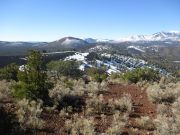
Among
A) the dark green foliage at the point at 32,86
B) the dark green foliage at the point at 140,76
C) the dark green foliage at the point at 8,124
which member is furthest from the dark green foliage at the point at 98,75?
the dark green foliage at the point at 8,124

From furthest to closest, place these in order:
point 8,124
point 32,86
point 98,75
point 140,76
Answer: point 140,76 < point 98,75 < point 32,86 < point 8,124

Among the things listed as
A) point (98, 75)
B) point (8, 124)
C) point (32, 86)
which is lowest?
point (98, 75)

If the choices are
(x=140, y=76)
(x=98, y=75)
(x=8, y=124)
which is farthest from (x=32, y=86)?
(x=140, y=76)

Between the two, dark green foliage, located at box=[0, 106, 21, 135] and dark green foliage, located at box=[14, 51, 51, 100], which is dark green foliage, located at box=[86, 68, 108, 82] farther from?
dark green foliage, located at box=[0, 106, 21, 135]

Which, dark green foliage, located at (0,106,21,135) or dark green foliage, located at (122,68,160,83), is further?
dark green foliage, located at (122,68,160,83)

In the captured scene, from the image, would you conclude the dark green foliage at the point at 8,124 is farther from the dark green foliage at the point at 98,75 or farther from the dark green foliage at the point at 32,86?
the dark green foliage at the point at 98,75

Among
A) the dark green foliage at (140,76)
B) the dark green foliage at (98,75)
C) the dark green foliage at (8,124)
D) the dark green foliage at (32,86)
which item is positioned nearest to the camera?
the dark green foliage at (8,124)

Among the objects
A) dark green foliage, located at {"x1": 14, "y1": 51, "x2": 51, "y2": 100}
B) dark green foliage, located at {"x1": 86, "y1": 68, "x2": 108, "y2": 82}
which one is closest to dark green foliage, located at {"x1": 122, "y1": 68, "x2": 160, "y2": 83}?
dark green foliage, located at {"x1": 86, "y1": 68, "x2": 108, "y2": 82}

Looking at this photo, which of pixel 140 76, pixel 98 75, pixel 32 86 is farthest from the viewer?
pixel 140 76

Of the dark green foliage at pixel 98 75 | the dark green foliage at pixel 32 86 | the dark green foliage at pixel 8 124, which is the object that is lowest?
the dark green foliage at pixel 98 75

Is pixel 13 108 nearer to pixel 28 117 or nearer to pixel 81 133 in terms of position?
pixel 28 117

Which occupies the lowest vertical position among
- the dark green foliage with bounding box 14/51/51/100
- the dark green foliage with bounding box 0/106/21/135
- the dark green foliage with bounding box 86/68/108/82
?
the dark green foliage with bounding box 86/68/108/82

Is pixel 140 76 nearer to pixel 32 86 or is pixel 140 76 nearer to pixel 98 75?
pixel 98 75

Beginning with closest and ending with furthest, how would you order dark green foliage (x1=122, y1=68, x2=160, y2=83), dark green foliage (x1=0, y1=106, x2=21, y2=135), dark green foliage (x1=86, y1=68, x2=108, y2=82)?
dark green foliage (x1=0, y1=106, x2=21, y2=135)
dark green foliage (x1=86, y1=68, x2=108, y2=82)
dark green foliage (x1=122, y1=68, x2=160, y2=83)
